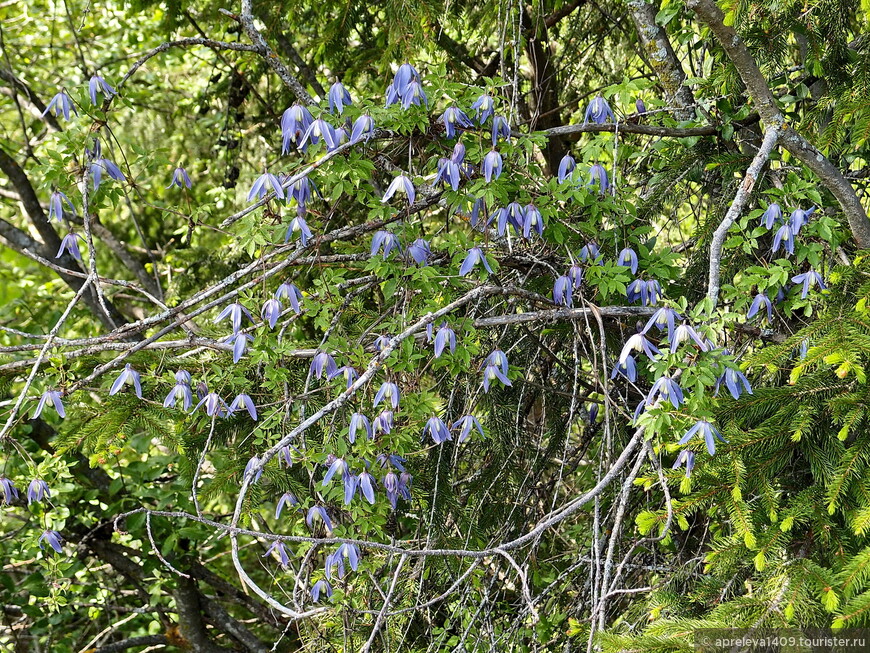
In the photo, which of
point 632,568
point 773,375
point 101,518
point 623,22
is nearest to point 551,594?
point 632,568

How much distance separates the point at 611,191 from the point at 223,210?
10.3ft

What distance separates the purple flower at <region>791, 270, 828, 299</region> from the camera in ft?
7.40

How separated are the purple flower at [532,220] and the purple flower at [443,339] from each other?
0.33m

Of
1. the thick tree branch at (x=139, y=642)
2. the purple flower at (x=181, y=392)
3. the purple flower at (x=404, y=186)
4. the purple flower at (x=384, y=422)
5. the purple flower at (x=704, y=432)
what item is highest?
the purple flower at (x=404, y=186)

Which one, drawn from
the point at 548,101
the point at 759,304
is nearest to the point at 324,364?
the point at 759,304

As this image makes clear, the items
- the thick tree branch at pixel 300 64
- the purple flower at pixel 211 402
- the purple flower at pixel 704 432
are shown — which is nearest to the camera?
the purple flower at pixel 704 432

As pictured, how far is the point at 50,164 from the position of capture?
7.06ft

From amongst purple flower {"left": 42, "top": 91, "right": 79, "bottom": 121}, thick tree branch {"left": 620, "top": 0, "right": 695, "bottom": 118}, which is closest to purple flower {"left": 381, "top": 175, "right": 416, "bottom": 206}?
purple flower {"left": 42, "top": 91, "right": 79, "bottom": 121}

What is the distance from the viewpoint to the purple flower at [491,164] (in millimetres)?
2102

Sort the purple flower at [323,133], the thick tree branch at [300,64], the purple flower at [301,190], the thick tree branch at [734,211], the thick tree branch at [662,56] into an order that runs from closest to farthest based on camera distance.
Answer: the thick tree branch at [734,211]
the purple flower at [323,133]
the purple flower at [301,190]
the thick tree branch at [662,56]
the thick tree branch at [300,64]

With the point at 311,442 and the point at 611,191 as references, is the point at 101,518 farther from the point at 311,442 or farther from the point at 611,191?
the point at 611,191

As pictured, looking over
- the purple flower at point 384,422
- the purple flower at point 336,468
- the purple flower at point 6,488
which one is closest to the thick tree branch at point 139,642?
the purple flower at point 6,488

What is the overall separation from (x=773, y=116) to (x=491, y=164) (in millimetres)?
764

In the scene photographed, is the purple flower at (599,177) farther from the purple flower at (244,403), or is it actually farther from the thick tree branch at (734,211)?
the purple flower at (244,403)
